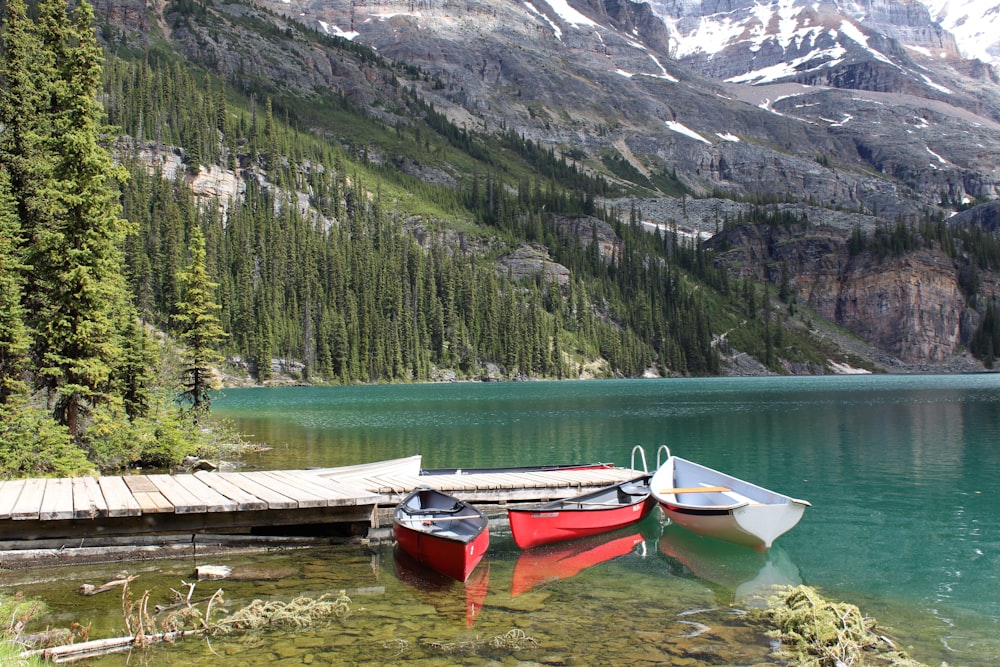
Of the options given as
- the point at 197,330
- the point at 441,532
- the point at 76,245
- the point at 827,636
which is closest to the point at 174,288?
the point at 197,330

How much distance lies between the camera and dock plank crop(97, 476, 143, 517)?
15.2m

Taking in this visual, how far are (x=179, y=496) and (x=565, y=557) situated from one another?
10.3 meters

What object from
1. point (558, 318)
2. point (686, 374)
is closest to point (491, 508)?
point (558, 318)

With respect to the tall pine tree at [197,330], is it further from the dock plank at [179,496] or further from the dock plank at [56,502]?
the dock plank at [56,502]

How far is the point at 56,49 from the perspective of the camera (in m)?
23.0

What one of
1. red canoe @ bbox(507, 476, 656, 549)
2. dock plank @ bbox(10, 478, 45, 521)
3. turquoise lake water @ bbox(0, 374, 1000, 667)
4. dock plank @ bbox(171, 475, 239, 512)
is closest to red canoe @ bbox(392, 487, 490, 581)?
turquoise lake water @ bbox(0, 374, 1000, 667)

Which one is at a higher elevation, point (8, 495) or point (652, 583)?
point (8, 495)

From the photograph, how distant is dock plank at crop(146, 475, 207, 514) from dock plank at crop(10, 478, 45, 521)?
264 centimetres

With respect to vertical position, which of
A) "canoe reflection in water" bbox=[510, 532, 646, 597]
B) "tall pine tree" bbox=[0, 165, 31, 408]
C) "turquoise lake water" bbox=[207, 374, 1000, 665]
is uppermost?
"tall pine tree" bbox=[0, 165, 31, 408]

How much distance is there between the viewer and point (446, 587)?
15.1 metres

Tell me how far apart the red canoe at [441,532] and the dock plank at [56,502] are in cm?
749

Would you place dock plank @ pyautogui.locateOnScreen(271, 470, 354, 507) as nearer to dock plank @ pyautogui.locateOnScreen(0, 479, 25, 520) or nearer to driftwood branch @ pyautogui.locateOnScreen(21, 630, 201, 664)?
driftwood branch @ pyautogui.locateOnScreen(21, 630, 201, 664)

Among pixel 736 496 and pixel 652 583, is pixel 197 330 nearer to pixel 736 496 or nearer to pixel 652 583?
pixel 736 496

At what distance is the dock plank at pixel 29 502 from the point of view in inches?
557
